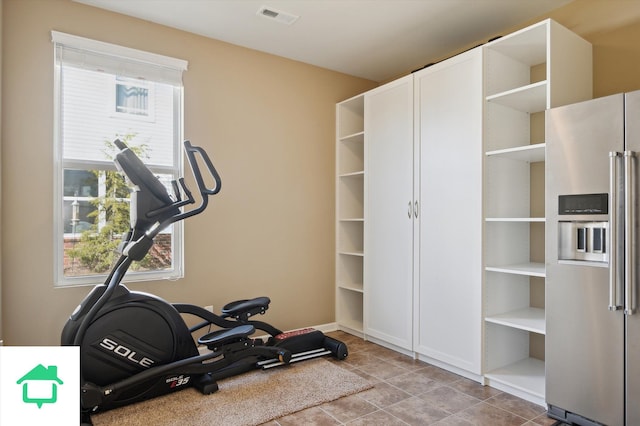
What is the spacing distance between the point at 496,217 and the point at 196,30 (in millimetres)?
2790

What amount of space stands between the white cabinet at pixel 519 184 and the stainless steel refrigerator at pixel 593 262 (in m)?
0.22

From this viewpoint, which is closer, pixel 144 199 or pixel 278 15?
pixel 144 199

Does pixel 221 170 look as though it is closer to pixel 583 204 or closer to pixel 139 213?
pixel 139 213

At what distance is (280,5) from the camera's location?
294cm

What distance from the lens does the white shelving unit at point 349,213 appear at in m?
4.24

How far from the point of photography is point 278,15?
3082mm

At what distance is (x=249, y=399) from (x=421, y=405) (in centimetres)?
109

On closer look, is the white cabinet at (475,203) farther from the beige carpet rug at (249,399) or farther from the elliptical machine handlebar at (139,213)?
the elliptical machine handlebar at (139,213)

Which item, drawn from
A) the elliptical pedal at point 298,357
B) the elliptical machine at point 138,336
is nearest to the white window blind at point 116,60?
the elliptical machine at point 138,336

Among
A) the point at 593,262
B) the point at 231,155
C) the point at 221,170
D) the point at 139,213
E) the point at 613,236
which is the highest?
the point at 231,155

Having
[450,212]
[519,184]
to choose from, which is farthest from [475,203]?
[519,184]

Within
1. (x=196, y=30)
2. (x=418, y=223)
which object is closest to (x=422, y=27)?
(x=418, y=223)

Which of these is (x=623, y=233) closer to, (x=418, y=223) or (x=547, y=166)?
(x=547, y=166)

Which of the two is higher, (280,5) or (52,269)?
(280,5)
